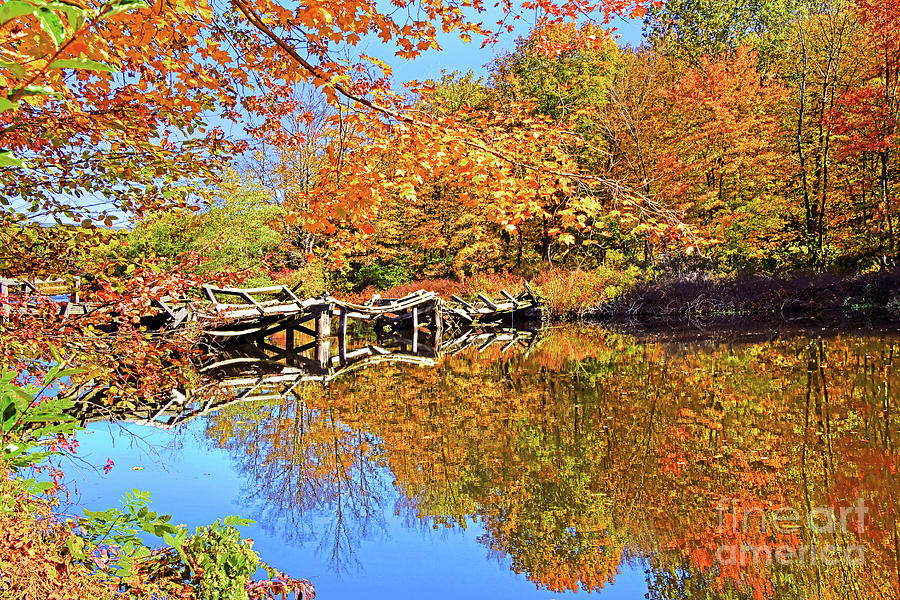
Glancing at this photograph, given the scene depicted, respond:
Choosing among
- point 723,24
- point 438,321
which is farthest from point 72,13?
point 723,24

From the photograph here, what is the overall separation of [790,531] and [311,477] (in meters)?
3.84

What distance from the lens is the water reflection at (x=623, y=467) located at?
3.60m

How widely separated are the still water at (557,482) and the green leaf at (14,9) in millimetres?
3585

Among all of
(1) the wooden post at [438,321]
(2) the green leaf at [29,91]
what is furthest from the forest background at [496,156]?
(1) the wooden post at [438,321]

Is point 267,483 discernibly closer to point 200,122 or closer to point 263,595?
point 263,595

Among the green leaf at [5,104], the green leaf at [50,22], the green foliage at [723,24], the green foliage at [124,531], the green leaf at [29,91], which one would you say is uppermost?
the green foliage at [723,24]

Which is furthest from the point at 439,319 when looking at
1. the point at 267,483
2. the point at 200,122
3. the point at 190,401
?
the point at 200,122

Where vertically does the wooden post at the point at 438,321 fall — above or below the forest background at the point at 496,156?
below

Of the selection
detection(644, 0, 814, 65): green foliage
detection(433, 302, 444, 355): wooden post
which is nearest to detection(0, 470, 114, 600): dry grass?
detection(433, 302, 444, 355): wooden post

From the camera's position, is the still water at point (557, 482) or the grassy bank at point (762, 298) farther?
the grassy bank at point (762, 298)

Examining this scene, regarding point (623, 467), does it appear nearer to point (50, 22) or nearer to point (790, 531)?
point (790, 531)

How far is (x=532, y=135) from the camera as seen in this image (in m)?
4.91

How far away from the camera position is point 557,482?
4910 mm

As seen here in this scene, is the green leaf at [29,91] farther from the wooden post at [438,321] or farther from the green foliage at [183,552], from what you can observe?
the wooden post at [438,321]
